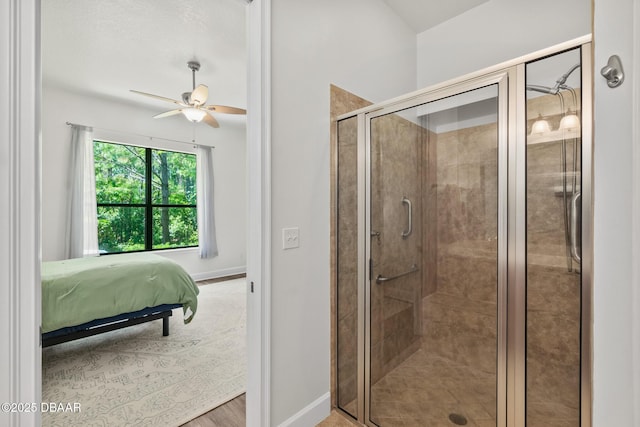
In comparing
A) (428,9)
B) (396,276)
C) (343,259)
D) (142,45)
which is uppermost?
(428,9)


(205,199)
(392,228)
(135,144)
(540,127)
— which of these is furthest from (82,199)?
(540,127)

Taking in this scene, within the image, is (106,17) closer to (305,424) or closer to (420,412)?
(305,424)

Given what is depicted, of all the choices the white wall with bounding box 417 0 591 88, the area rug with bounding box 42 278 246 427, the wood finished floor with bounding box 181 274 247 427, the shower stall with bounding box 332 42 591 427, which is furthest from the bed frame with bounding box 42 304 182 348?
the white wall with bounding box 417 0 591 88

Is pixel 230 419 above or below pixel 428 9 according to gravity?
below

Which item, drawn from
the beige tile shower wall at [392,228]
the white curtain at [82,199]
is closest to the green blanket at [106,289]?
the white curtain at [82,199]

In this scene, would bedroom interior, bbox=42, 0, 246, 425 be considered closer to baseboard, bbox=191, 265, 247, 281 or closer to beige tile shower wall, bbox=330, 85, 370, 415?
baseboard, bbox=191, 265, 247, 281

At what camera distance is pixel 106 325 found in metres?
2.53

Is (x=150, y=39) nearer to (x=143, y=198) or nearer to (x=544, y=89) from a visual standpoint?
(x=143, y=198)

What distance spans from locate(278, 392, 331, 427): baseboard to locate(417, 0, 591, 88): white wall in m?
2.72

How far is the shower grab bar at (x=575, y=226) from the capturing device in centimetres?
106

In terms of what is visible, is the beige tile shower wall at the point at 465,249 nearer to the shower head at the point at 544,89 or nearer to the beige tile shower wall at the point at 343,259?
the shower head at the point at 544,89

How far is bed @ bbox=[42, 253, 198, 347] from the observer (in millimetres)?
2188

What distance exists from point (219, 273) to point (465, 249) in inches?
182

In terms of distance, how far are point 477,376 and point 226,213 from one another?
481 centimetres
